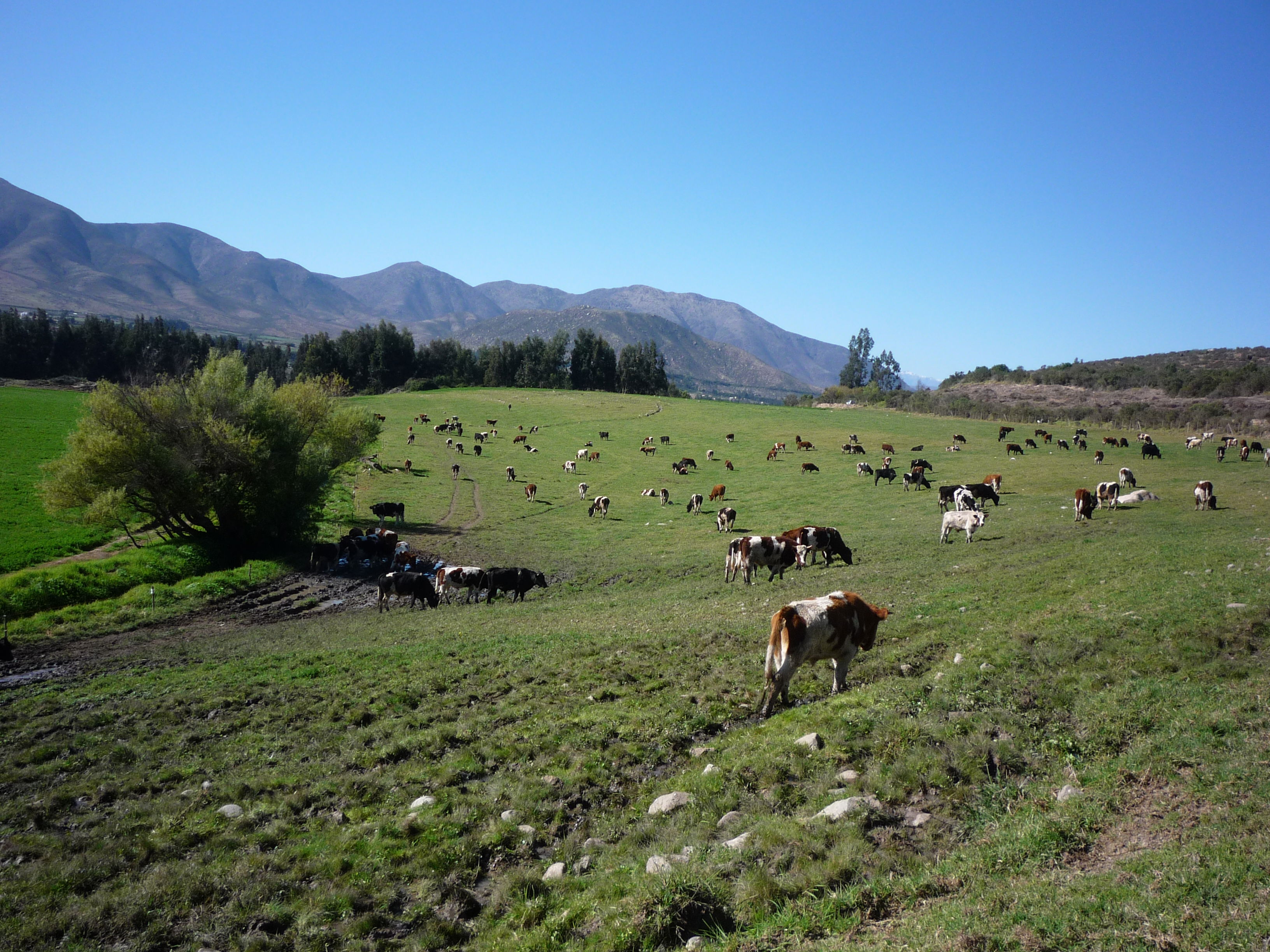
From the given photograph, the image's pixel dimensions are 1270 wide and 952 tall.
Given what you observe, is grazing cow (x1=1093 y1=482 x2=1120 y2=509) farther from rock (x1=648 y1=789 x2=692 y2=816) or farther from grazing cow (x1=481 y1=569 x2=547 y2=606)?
rock (x1=648 y1=789 x2=692 y2=816)

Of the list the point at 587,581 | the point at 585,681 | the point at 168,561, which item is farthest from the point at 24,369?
the point at 585,681

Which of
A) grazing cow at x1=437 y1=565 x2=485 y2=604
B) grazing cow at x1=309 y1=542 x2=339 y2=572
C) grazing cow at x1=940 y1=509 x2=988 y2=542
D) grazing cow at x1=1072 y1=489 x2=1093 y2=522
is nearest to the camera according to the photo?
grazing cow at x1=437 y1=565 x2=485 y2=604

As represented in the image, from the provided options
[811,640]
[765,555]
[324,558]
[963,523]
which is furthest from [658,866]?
[324,558]

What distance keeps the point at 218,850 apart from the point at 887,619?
1306 centimetres

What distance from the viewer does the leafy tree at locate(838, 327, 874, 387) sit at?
179625mm

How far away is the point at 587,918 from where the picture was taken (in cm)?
604

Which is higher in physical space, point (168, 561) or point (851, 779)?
point (851, 779)

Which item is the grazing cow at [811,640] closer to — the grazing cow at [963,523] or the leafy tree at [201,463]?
the grazing cow at [963,523]

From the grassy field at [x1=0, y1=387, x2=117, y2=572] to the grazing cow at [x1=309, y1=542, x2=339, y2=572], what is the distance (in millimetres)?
11567

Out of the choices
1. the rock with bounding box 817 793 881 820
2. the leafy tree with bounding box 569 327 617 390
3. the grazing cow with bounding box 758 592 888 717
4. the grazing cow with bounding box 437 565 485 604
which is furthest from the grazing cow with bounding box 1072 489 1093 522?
the leafy tree with bounding box 569 327 617 390

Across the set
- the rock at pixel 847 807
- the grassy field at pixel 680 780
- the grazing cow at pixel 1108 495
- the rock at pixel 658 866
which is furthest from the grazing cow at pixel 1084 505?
the rock at pixel 658 866

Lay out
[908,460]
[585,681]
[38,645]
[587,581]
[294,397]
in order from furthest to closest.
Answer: [908,460] → [294,397] → [587,581] → [38,645] → [585,681]

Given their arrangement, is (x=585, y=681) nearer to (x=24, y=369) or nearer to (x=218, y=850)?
(x=218, y=850)

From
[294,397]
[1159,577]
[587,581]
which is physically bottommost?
[587,581]
